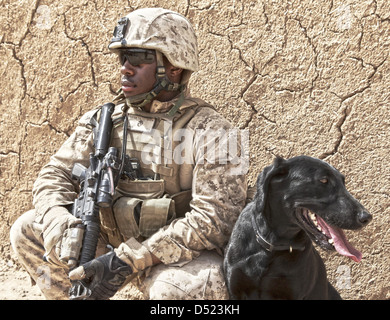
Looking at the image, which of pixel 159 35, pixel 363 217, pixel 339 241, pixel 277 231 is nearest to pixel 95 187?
pixel 159 35

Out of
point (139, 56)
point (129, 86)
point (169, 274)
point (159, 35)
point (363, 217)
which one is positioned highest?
point (159, 35)

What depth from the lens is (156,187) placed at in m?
3.82

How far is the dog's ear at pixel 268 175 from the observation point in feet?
10.9

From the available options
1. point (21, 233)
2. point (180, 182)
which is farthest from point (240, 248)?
point (21, 233)

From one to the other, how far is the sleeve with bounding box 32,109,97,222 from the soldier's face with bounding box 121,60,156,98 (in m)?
0.32

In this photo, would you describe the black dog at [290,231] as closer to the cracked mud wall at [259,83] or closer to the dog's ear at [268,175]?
the dog's ear at [268,175]

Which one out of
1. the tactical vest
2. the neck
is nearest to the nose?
the tactical vest

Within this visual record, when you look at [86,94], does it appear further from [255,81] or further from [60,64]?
[255,81]

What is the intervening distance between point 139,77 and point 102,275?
1.06 meters

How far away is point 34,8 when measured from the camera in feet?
16.3

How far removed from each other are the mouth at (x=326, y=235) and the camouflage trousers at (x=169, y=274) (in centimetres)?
56

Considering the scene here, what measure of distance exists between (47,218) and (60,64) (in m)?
1.52

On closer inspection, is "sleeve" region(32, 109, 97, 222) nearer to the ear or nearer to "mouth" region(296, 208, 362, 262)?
the ear

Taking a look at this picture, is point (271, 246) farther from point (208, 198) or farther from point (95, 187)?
point (95, 187)
